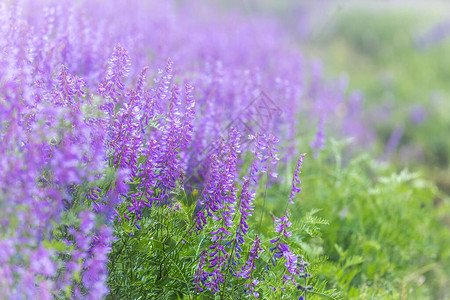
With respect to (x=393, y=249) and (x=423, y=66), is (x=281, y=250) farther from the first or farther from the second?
(x=423, y=66)

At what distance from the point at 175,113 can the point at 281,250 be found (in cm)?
67

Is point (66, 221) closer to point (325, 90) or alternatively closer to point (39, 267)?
point (39, 267)

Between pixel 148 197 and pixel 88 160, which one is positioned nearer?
pixel 88 160

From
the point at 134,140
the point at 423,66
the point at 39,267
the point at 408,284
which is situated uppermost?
the point at 423,66

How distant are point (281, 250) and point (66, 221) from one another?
0.83 m

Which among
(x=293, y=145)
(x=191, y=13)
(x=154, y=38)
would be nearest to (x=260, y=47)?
(x=154, y=38)

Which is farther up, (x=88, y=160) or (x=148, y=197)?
(x=88, y=160)

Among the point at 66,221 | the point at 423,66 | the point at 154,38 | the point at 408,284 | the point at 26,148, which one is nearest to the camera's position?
the point at 66,221

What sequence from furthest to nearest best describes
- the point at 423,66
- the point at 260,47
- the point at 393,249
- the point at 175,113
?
the point at 423,66
the point at 260,47
the point at 393,249
the point at 175,113

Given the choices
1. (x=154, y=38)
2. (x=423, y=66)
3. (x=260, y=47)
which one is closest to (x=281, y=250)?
(x=154, y=38)

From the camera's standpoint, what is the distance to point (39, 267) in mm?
1296

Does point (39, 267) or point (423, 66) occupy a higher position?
point (423, 66)

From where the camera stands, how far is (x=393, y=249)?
3469 millimetres

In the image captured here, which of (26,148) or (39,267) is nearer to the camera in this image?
(39,267)
